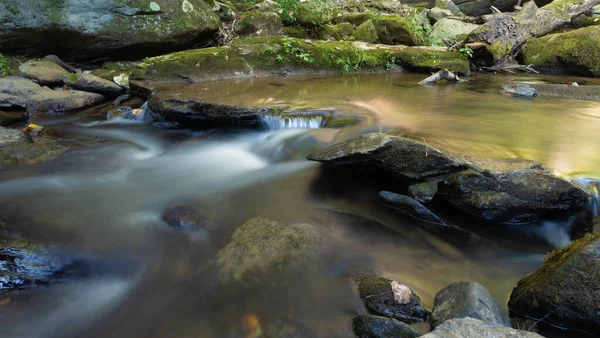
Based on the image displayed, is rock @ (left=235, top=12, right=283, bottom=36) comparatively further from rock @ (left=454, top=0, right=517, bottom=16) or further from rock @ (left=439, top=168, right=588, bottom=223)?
rock @ (left=454, top=0, right=517, bottom=16)

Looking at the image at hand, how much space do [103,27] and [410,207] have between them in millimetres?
7876

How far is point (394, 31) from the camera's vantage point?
1181 centimetres

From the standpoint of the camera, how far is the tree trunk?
991 centimetres

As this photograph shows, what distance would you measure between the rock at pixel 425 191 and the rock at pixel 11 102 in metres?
6.91

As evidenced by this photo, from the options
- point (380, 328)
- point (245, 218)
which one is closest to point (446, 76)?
point (245, 218)

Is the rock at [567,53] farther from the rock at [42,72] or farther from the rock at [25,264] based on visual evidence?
the rock at [42,72]

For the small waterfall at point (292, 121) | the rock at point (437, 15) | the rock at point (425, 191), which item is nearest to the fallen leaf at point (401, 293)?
the rock at point (425, 191)

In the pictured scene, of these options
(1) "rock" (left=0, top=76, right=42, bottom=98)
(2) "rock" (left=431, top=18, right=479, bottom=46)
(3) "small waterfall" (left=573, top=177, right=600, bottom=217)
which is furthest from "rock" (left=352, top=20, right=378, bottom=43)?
(3) "small waterfall" (left=573, top=177, right=600, bottom=217)

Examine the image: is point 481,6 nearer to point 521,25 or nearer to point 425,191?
point 521,25

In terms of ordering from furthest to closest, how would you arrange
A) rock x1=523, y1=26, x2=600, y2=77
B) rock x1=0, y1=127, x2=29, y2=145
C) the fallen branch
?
rock x1=523, y1=26, x2=600, y2=77 < the fallen branch < rock x1=0, y1=127, x2=29, y2=145

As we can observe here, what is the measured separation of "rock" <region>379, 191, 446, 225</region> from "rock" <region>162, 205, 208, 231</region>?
1.94 meters

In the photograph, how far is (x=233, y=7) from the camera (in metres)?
11.2

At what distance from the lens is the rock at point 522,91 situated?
732cm

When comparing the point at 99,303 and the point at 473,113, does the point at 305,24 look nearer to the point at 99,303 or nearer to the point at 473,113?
the point at 473,113
